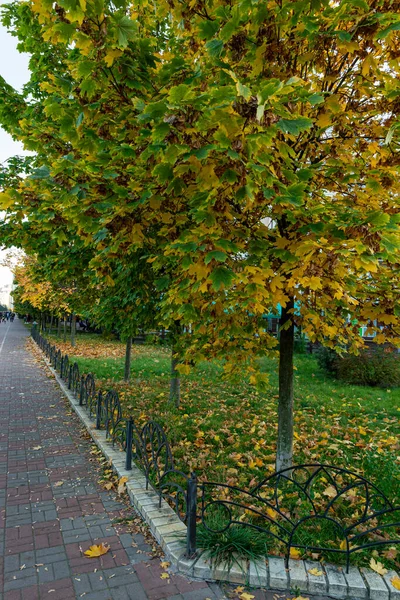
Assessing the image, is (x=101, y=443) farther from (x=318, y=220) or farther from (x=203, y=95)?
(x=203, y=95)

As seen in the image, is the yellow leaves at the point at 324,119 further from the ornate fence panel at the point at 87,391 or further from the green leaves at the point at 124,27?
the ornate fence panel at the point at 87,391

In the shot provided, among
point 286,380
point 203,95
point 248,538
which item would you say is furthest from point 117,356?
point 203,95

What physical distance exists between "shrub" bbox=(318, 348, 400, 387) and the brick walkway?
305 inches

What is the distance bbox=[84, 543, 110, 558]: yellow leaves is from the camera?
3488mm

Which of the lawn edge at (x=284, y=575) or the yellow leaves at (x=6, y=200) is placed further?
the yellow leaves at (x=6, y=200)

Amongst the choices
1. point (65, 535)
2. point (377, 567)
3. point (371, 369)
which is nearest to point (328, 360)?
point (371, 369)

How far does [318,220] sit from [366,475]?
139 inches

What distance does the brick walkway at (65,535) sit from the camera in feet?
10.1

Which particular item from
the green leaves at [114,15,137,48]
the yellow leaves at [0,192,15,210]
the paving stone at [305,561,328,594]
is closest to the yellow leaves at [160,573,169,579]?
the paving stone at [305,561,328,594]

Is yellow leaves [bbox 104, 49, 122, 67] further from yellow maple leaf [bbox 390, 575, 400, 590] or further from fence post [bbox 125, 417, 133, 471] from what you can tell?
yellow maple leaf [bbox 390, 575, 400, 590]

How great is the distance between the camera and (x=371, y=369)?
10.9 meters

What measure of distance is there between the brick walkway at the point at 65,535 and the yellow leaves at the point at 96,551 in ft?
0.12

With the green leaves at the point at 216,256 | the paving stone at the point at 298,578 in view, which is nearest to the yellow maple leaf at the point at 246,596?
the paving stone at the point at 298,578

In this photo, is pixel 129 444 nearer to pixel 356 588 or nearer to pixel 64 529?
pixel 64 529
